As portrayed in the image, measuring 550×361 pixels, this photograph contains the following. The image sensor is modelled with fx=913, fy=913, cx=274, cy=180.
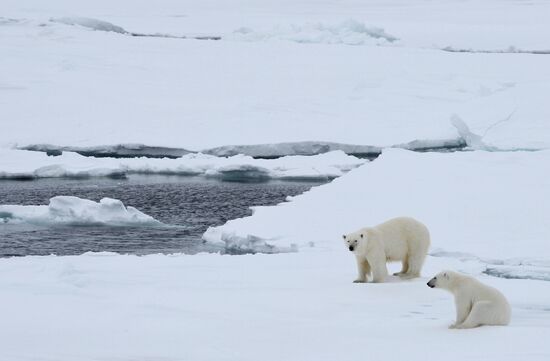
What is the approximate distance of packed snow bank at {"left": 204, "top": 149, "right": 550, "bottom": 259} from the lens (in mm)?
10383

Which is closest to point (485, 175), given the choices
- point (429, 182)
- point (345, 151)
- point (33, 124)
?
point (429, 182)

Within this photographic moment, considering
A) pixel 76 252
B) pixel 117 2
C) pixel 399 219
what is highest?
pixel 117 2

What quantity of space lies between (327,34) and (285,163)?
13.8m

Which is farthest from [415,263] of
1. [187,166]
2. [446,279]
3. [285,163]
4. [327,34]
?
[327,34]

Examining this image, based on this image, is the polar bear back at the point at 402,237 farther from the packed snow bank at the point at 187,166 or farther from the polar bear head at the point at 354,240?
the packed snow bank at the point at 187,166

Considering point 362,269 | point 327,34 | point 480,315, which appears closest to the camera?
point 480,315

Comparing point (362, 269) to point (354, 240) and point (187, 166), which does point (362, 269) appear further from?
point (187, 166)

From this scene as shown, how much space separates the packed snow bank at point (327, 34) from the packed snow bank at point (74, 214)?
18.8m

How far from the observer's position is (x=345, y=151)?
2083 cm

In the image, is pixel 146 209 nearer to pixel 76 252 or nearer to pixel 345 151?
pixel 76 252

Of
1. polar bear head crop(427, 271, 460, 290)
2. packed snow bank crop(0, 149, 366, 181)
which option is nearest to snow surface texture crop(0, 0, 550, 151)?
packed snow bank crop(0, 149, 366, 181)

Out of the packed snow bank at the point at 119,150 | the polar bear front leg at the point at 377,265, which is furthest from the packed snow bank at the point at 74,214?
the polar bear front leg at the point at 377,265

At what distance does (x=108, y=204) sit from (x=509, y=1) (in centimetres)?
3917

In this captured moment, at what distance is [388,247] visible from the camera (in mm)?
7074
